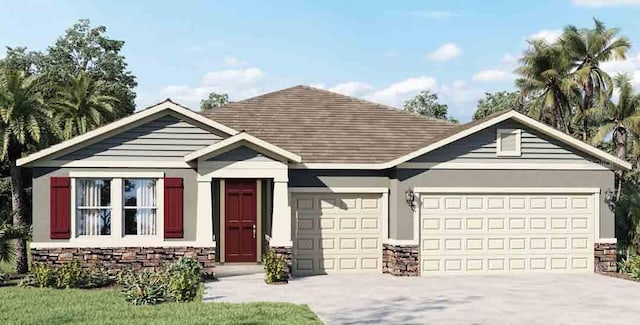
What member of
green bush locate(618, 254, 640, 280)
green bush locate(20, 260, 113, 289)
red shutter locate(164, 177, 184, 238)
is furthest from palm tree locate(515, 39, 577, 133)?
green bush locate(20, 260, 113, 289)

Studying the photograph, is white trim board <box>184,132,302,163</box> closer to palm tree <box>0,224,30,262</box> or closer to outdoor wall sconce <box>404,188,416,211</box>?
outdoor wall sconce <box>404,188,416,211</box>

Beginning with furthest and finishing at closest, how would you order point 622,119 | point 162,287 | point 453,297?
point 622,119
point 453,297
point 162,287

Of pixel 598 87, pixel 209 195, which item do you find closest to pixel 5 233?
pixel 209 195

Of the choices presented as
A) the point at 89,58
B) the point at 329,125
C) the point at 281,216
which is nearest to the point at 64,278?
the point at 281,216

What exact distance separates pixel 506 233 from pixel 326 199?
4.64 meters

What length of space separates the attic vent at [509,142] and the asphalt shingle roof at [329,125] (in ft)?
4.66

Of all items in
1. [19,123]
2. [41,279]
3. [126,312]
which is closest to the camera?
[126,312]

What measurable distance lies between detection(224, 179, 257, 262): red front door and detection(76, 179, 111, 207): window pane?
2986 millimetres

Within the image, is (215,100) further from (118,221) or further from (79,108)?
(118,221)

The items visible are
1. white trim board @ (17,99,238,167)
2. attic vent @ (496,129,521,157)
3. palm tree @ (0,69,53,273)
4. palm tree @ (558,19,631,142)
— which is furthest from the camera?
palm tree @ (558,19,631,142)

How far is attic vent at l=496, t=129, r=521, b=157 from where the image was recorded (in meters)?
17.3

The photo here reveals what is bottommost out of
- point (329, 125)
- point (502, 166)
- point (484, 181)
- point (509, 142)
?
→ point (484, 181)

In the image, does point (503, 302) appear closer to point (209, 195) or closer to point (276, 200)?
point (276, 200)

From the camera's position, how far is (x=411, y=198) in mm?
16875
